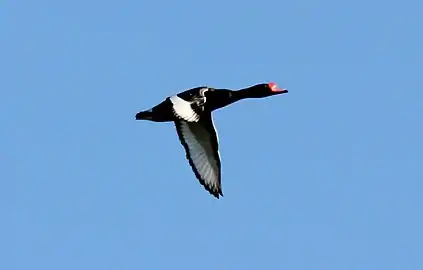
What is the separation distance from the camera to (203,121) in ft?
140

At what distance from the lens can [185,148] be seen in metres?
43.1

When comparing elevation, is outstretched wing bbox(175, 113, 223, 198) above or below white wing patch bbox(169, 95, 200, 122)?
below

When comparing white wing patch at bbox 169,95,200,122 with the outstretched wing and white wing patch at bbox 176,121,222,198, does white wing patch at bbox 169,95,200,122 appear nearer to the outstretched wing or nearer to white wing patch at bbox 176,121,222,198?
the outstretched wing

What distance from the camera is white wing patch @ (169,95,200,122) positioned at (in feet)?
136

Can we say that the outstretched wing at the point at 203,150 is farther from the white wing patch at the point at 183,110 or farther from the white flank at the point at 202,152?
the white wing patch at the point at 183,110

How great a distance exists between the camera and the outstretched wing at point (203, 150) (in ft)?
141

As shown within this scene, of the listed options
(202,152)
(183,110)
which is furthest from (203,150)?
(183,110)

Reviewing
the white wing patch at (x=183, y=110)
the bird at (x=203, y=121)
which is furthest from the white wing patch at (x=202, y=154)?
the white wing patch at (x=183, y=110)

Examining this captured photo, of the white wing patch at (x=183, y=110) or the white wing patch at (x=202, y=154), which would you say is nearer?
the white wing patch at (x=183, y=110)

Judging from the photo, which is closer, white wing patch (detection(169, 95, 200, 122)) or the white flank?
white wing patch (detection(169, 95, 200, 122))

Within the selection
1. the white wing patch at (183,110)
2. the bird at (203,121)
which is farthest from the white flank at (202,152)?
the white wing patch at (183,110)

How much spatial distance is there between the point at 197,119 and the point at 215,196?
6.79ft

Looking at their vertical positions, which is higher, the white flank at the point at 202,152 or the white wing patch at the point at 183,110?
the white wing patch at the point at 183,110

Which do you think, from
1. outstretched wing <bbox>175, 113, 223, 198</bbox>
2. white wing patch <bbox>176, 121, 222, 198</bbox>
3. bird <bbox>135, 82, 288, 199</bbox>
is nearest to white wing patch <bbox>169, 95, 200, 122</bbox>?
bird <bbox>135, 82, 288, 199</bbox>
